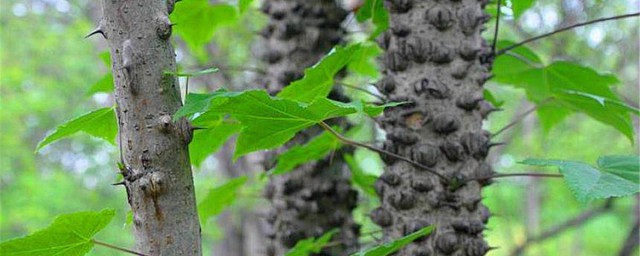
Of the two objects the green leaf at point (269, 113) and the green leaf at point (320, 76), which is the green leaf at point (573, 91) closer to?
the green leaf at point (320, 76)

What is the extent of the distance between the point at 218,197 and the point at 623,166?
927 mm

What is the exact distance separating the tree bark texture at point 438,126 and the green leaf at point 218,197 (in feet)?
1.47

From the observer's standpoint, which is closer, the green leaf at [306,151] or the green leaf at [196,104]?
the green leaf at [196,104]

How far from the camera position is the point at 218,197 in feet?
5.43

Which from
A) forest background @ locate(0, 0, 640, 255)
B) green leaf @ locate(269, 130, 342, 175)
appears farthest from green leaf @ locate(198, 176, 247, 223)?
forest background @ locate(0, 0, 640, 255)

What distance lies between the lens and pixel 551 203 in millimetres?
10391

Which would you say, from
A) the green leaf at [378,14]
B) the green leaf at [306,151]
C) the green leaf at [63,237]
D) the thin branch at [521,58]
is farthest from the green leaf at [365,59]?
the green leaf at [63,237]

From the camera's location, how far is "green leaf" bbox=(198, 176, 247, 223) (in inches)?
64.7

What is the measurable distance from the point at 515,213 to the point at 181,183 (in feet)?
34.6

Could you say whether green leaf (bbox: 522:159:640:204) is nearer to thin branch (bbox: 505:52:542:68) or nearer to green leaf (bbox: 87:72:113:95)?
thin branch (bbox: 505:52:542:68)

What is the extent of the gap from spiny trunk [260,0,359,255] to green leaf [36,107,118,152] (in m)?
0.91

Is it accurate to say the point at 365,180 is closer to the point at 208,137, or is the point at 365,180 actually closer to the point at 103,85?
the point at 208,137

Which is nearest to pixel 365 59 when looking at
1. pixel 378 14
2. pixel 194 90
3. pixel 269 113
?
pixel 378 14

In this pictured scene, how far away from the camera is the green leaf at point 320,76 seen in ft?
3.96
